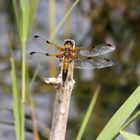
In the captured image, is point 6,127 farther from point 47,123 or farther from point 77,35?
point 77,35

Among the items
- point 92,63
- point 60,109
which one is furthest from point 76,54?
point 60,109

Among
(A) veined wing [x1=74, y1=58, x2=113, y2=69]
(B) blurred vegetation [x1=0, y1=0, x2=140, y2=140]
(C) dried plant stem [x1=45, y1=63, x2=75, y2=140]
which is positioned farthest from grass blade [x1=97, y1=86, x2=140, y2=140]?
(B) blurred vegetation [x1=0, y1=0, x2=140, y2=140]

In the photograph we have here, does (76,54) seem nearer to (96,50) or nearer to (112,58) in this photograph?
(96,50)

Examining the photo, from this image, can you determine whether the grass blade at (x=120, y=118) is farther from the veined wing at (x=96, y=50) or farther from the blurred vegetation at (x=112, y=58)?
the blurred vegetation at (x=112, y=58)

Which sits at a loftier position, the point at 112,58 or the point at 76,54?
the point at 112,58

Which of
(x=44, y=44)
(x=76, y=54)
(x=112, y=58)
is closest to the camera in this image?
(x=76, y=54)

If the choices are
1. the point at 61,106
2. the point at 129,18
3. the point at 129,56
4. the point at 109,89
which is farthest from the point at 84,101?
the point at 61,106
